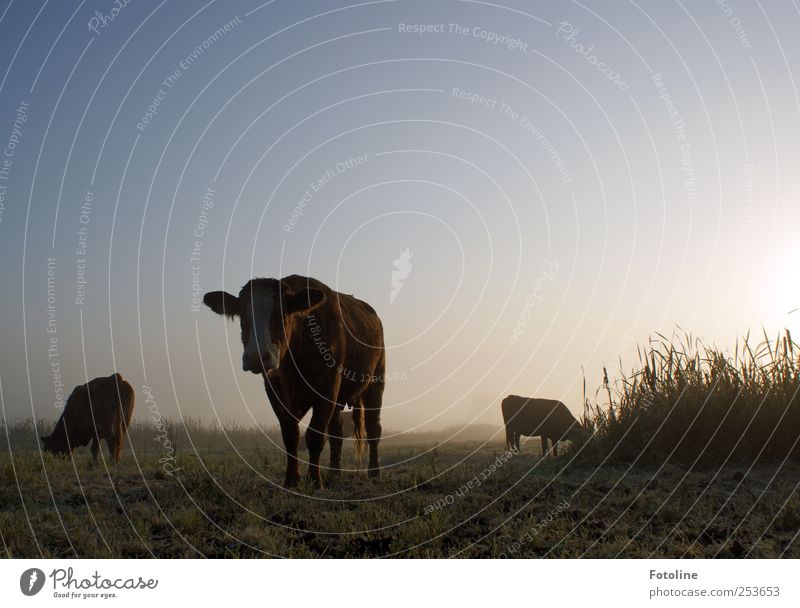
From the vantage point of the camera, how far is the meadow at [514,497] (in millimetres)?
6227

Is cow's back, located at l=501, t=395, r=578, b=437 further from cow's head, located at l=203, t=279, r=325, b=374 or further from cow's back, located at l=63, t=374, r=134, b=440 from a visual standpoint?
cow's head, located at l=203, t=279, r=325, b=374

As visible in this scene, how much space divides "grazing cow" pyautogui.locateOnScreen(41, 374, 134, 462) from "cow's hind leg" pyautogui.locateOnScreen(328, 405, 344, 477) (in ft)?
21.2

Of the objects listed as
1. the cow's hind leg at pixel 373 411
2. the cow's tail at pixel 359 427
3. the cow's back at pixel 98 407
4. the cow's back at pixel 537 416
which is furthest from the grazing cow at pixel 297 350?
the cow's back at pixel 537 416

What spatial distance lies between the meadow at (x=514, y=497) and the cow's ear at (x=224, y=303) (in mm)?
1943

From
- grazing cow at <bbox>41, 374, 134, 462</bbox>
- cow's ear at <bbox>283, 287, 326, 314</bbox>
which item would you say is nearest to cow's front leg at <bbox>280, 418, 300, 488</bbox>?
cow's ear at <bbox>283, 287, 326, 314</bbox>

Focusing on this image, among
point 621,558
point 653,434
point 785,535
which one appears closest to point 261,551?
point 621,558

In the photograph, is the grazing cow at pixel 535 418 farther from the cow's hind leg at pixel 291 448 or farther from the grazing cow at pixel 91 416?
the cow's hind leg at pixel 291 448

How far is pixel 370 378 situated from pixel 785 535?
21.8ft

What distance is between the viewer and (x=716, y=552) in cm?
608

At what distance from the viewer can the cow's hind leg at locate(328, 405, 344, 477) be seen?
1032cm
